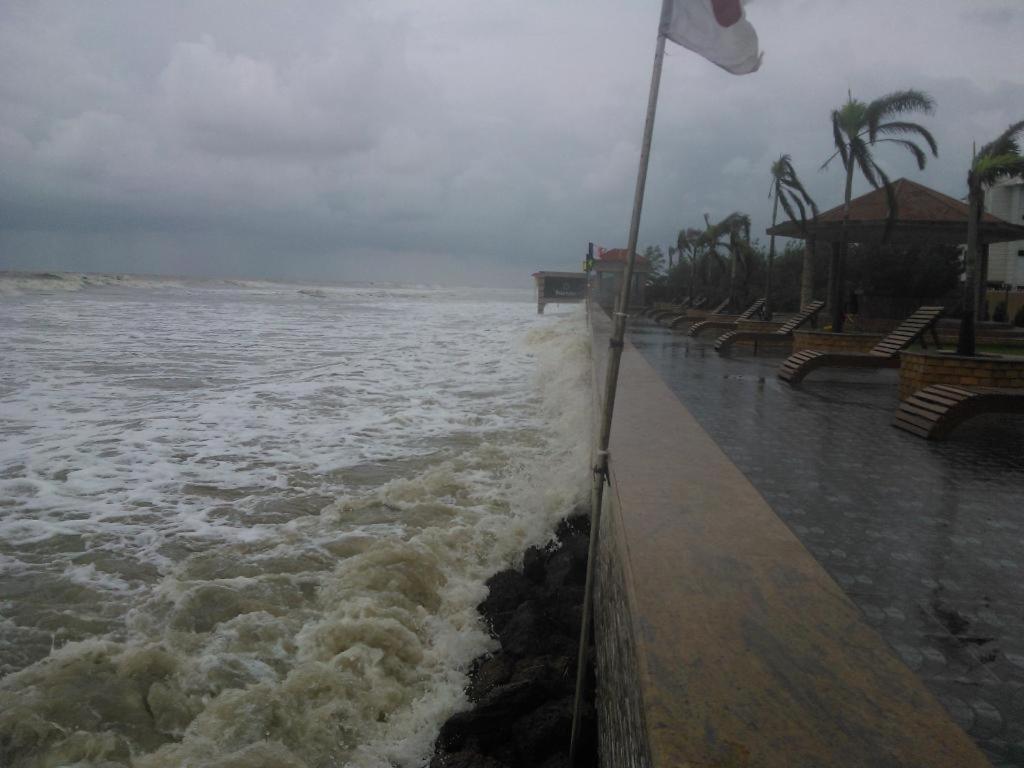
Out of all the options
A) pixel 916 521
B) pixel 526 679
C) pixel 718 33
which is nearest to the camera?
pixel 718 33

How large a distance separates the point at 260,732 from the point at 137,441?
6.42 metres

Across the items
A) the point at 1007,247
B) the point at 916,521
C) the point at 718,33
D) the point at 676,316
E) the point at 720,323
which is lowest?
the point at 916,521

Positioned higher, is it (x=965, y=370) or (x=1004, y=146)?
(x=1004, y=146)

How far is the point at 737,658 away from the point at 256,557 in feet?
13.6

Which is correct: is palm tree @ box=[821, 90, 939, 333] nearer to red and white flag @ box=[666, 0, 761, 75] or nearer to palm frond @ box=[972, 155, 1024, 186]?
palm frond @ box=[972, 155, 1024, 186]

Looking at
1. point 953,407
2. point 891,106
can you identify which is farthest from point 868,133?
point 953,407

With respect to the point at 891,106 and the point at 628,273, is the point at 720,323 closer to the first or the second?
the point at 891,106

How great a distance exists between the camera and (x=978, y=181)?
12.1m

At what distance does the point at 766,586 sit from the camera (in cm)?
281

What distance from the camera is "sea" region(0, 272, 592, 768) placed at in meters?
3.54

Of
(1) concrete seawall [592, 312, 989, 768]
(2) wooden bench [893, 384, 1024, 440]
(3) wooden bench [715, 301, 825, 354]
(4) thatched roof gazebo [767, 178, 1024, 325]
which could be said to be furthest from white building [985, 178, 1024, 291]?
(1) concrete seawall [592, 312, 989, 768]

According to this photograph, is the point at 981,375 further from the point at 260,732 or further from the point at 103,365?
the point at 103,365

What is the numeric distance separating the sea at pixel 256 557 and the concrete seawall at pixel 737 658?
137cm

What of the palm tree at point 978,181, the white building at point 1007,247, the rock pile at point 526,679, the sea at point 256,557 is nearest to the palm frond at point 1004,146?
the palm tree at point 978,181
